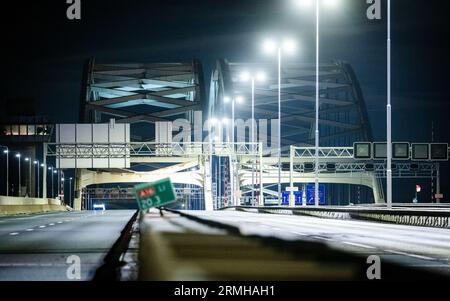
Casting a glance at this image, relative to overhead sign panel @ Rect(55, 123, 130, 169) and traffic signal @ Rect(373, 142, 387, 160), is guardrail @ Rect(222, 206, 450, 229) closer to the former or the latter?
traffic signal @ Rect(373, 142, 387, 160)

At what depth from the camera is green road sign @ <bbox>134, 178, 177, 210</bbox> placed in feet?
49.4

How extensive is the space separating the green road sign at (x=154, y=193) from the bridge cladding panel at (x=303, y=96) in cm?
→ 13369

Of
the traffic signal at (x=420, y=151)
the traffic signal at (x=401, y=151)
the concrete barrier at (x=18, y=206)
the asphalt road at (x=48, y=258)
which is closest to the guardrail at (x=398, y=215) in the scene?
the asphalt road at (x=48, y=258)

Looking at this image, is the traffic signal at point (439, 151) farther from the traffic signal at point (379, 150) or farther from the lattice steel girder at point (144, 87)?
the lattice steel girder at point (144, 87)

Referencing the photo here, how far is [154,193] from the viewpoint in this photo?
49.5 ft

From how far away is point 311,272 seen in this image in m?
10.3

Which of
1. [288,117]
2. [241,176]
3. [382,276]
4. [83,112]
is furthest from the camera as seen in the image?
[288,117]

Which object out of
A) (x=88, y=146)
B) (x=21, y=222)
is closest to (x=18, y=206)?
(x=88, y=146)

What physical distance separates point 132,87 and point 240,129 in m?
25.4

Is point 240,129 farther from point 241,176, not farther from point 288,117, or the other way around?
point 241,176

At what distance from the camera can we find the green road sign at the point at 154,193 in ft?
Result: 49.4

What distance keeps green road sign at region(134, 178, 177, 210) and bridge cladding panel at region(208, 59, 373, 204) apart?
13369 centimetres
